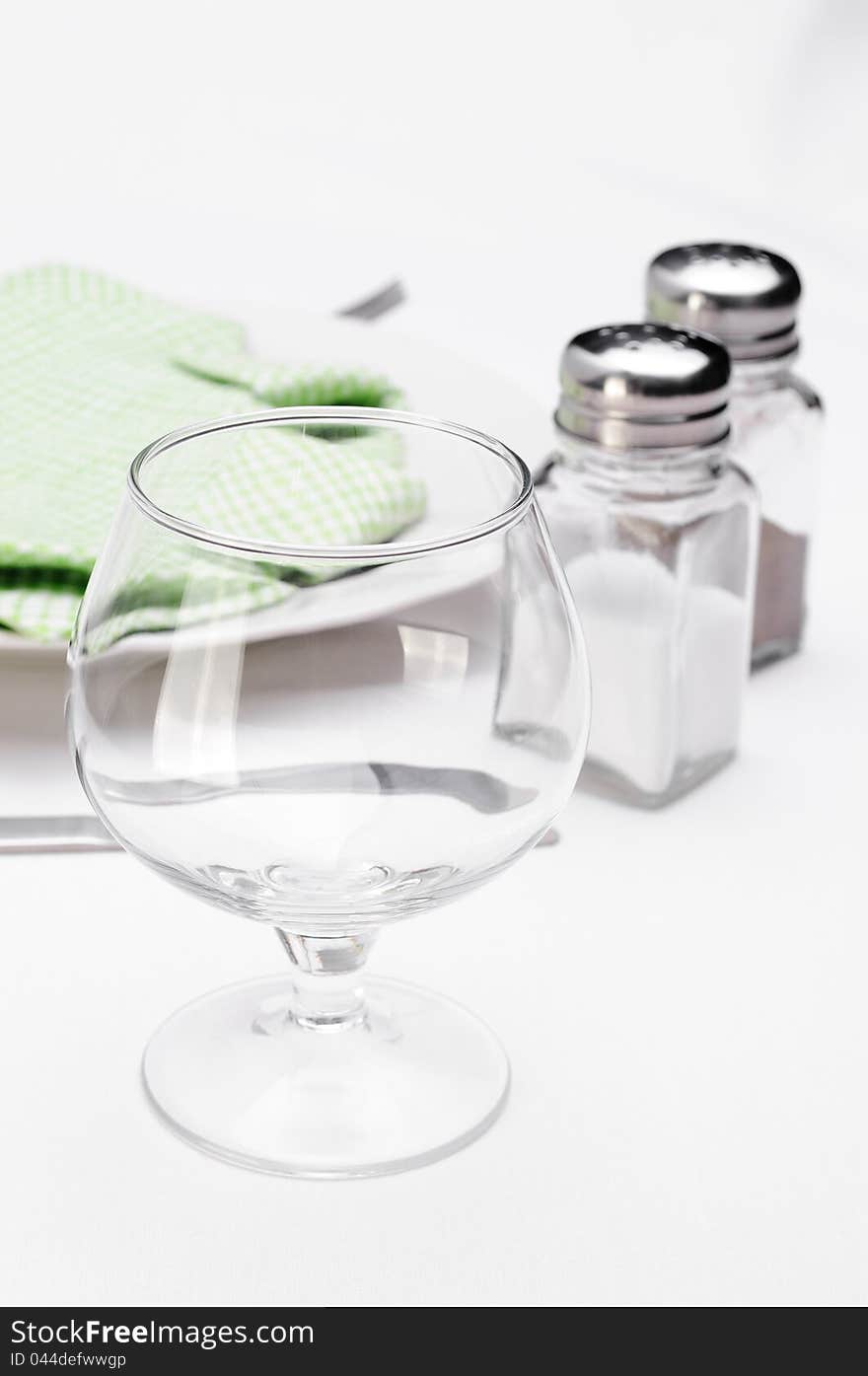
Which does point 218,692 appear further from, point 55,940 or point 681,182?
point 681,182

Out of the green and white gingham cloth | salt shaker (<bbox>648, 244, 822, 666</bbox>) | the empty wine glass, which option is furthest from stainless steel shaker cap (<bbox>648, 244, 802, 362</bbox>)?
the empty wine glass

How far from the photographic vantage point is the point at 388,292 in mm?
1131

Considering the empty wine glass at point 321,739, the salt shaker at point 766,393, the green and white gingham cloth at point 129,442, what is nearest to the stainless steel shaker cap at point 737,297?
the salt shaker at point 766,393

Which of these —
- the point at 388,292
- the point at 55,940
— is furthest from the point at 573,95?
the point at 55,940

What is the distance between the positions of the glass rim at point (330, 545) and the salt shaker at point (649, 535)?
150mm

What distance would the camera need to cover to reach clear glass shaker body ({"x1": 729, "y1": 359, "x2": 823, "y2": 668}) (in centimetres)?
75

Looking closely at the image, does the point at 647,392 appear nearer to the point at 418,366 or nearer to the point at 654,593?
the point at 654,593

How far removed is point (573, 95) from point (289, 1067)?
4.49ft

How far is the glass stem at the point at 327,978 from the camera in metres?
0.49

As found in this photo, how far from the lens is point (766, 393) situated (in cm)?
75

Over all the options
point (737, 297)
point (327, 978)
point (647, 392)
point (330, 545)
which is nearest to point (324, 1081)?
point (327, 978)

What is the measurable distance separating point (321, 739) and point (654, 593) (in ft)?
0.71

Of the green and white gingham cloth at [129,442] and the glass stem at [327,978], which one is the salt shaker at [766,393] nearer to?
the green and white gingham cloth at [129,442]

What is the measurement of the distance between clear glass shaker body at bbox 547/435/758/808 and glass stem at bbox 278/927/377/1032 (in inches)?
6.5
